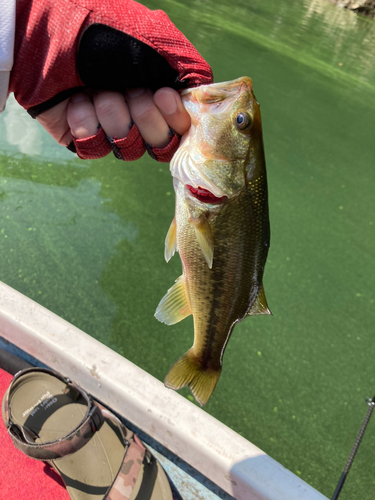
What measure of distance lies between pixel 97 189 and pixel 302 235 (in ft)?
5.83

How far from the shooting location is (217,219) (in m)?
1.06

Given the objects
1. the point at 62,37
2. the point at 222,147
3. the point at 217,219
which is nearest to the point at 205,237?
the point at 217,219

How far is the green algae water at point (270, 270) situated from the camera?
6.65 feet

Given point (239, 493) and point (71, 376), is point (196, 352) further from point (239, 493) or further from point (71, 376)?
point (71, 376)

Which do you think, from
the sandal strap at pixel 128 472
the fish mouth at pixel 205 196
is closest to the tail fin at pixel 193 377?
the fish mouth at pixel 205 196

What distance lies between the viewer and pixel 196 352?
1.19 m

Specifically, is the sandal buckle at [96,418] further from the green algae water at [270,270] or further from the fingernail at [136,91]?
the fingernail at [136,91]

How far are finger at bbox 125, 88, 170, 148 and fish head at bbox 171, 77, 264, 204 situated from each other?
0.09 metres

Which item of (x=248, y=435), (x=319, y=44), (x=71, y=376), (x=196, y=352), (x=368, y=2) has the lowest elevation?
(x=248, y=435)

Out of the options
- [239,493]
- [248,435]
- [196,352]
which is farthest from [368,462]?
[196,352]

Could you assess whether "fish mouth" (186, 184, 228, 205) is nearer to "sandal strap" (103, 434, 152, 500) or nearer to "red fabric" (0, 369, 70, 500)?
"sandal strap" (103, 434, 152, 500)

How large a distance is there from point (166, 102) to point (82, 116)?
223 millimetres

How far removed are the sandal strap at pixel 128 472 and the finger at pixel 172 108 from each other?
1.34 m

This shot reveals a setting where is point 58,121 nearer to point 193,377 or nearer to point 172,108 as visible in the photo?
point 172,108
